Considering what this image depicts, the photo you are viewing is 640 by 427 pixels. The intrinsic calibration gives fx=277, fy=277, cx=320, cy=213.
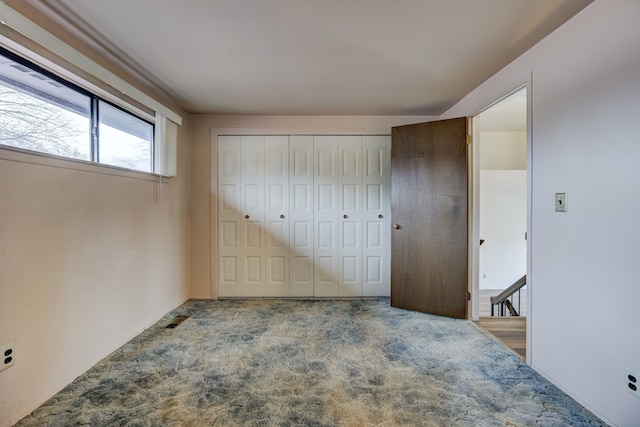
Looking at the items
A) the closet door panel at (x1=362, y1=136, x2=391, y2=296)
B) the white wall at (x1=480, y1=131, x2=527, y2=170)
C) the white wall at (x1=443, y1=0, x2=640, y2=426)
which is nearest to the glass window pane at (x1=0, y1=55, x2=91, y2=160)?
the closet door panel at (x1=362, y1=136, x2=391, y2=296)

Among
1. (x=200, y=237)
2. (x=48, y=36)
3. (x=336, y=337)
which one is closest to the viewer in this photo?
(x=48, y=36)

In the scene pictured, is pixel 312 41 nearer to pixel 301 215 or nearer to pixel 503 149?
pixel 301 215

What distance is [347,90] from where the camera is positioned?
265 cm

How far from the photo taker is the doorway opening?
2.79 meters

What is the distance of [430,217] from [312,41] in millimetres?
2025

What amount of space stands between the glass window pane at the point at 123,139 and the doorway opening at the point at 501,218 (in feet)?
10.4

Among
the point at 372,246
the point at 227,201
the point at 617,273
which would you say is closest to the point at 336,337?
the point at 372,246

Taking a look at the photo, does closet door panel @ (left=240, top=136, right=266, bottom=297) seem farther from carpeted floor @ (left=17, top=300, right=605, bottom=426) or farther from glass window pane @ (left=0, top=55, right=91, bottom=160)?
glass window pane @ (left=0, top=55, right=91, bottom=160)

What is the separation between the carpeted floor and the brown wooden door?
1.19 ft

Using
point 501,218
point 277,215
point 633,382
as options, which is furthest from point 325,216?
point 501,218

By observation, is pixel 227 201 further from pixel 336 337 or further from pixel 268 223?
pixel 336 337

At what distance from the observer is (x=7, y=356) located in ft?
4.64

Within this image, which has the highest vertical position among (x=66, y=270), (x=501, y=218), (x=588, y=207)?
(x=588, y=207)

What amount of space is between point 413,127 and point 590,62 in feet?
5.23
